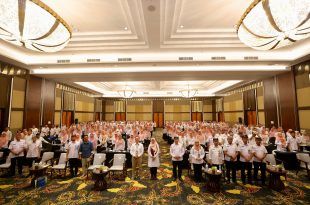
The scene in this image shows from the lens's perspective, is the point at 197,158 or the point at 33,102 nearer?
the point at 197,158

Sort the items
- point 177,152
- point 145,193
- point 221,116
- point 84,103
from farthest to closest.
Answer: point 221,116, point 84,103, point 177,152, point 145,193

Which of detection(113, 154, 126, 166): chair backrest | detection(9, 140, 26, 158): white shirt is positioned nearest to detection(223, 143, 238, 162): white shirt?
detection(113, 154, 126, 166): chair backrest

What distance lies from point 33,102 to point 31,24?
8.79m

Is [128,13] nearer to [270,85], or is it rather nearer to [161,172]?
[161,172]

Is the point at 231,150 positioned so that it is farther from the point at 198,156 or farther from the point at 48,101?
the point at 48,101

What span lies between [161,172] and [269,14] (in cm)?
548

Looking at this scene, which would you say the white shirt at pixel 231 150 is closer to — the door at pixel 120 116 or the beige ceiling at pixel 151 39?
the beige ceiling at pixel 151 39

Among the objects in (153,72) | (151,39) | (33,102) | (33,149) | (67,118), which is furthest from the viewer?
(67,118)

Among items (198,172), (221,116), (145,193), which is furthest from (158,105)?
(145,193)

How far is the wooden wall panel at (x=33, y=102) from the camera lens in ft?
32.4

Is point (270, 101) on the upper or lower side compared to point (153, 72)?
lower

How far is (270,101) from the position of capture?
1105 centimetres

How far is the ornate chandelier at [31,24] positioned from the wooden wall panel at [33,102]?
756cm

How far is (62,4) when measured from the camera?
4781 mm
